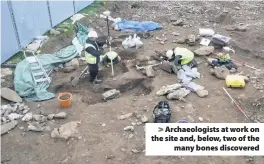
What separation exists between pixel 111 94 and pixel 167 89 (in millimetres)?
1427

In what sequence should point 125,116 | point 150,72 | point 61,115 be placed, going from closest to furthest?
point 125,116, point 61,115, point 150,72

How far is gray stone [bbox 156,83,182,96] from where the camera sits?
758 cm

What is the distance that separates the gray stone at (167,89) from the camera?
7578 millimetres

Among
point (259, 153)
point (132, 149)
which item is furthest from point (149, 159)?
point (259, 153)

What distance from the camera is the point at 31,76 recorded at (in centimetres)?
834

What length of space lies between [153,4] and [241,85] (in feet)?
28.6

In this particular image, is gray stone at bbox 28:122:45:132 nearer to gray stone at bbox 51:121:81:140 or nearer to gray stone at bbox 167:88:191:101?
gray stone at bbox 51:121:81:140

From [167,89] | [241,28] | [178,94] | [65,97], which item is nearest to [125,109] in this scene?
[167,89]

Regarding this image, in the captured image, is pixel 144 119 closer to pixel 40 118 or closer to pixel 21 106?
pixel 40 118

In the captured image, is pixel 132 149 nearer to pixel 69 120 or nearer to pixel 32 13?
pixel 69 120

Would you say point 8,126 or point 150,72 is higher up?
point 150,72

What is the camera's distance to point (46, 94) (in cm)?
795

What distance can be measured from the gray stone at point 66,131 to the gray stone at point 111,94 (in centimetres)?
127

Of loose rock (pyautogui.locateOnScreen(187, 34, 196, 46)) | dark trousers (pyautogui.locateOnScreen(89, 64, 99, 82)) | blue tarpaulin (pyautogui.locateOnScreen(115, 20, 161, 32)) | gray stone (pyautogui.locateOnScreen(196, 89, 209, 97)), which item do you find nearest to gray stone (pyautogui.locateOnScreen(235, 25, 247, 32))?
loose rock (pyautogui.locateOnScreen(187, 34, 196, 46))
